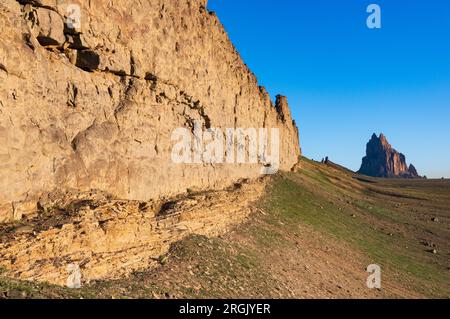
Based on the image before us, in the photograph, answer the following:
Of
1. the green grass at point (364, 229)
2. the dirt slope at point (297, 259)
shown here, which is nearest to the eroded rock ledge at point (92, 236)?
the dirt slope at point (297, 259)

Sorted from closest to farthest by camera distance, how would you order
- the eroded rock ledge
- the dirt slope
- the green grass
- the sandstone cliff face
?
the eroded rock ledge
the sandstone cliff face
the dirt slope
the green grass

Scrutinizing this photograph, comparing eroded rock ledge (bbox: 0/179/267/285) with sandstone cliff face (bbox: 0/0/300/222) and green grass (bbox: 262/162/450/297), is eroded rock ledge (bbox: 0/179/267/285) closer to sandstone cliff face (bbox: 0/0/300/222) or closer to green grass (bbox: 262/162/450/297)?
sandstone cliff face (bbox: 0/0/300/222)

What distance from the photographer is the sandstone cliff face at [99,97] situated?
1192 cm

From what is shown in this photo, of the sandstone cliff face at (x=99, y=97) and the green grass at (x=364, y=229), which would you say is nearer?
the sandstone cliff face at (x=99, y=97)

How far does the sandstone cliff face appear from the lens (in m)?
11.9

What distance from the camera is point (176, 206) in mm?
18438

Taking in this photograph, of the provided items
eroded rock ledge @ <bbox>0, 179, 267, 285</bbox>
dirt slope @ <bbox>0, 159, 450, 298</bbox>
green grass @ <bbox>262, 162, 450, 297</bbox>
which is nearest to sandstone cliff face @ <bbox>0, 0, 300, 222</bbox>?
eroded rock ledge @ <bbox>0, 179, 267, 285</bbox>

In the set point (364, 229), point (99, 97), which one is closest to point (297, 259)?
point (99, 97)

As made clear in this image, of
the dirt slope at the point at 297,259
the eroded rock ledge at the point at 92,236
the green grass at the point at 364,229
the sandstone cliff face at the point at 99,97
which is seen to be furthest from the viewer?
the green grass at the point at 364,229

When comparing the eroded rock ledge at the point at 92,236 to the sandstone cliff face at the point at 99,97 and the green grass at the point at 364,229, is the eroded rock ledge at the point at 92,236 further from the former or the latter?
the green grass at the point at 364,229

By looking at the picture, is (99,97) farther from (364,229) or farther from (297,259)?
(364,229)

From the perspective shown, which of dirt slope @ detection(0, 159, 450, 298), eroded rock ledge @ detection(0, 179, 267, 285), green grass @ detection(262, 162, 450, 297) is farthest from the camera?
green grass @ detection(262, 162, 450, 297)

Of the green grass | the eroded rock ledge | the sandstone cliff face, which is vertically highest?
the sandstone cliff face

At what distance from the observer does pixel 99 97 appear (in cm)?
1549
